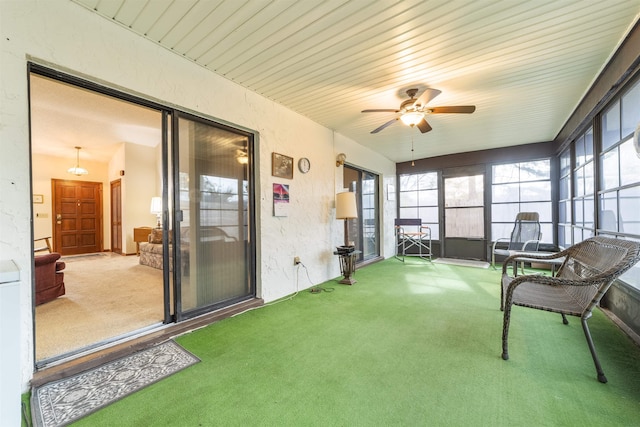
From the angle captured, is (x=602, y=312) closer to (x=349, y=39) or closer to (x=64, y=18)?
(x=349, y=39)

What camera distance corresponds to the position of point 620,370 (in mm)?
1683

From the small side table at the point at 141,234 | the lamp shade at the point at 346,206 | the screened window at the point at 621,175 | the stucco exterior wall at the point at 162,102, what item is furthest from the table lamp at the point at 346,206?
the small side table at the point at 141,234

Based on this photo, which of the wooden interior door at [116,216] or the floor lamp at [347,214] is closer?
the floor lamp at [347,214]

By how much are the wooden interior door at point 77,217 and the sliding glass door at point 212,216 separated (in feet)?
21.9

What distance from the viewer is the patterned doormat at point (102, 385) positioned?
1.37 metres

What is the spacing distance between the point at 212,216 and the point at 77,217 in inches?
270

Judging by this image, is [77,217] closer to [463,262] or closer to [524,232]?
→ [463,262]

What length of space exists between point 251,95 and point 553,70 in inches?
124

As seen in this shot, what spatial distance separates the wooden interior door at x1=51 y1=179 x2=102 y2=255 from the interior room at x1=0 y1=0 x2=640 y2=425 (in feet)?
9.83

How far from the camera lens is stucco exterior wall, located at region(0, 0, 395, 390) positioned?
154 centimetres

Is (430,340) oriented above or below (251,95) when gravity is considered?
below

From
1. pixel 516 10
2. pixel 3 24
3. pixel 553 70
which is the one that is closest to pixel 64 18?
pixel 3 24

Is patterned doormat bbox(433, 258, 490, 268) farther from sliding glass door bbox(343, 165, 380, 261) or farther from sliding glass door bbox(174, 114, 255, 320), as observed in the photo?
sliding glass door bbox(174, 114, 255, 320)

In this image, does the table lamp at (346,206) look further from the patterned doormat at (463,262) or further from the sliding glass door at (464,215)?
the sliding glass door at (464,215)
